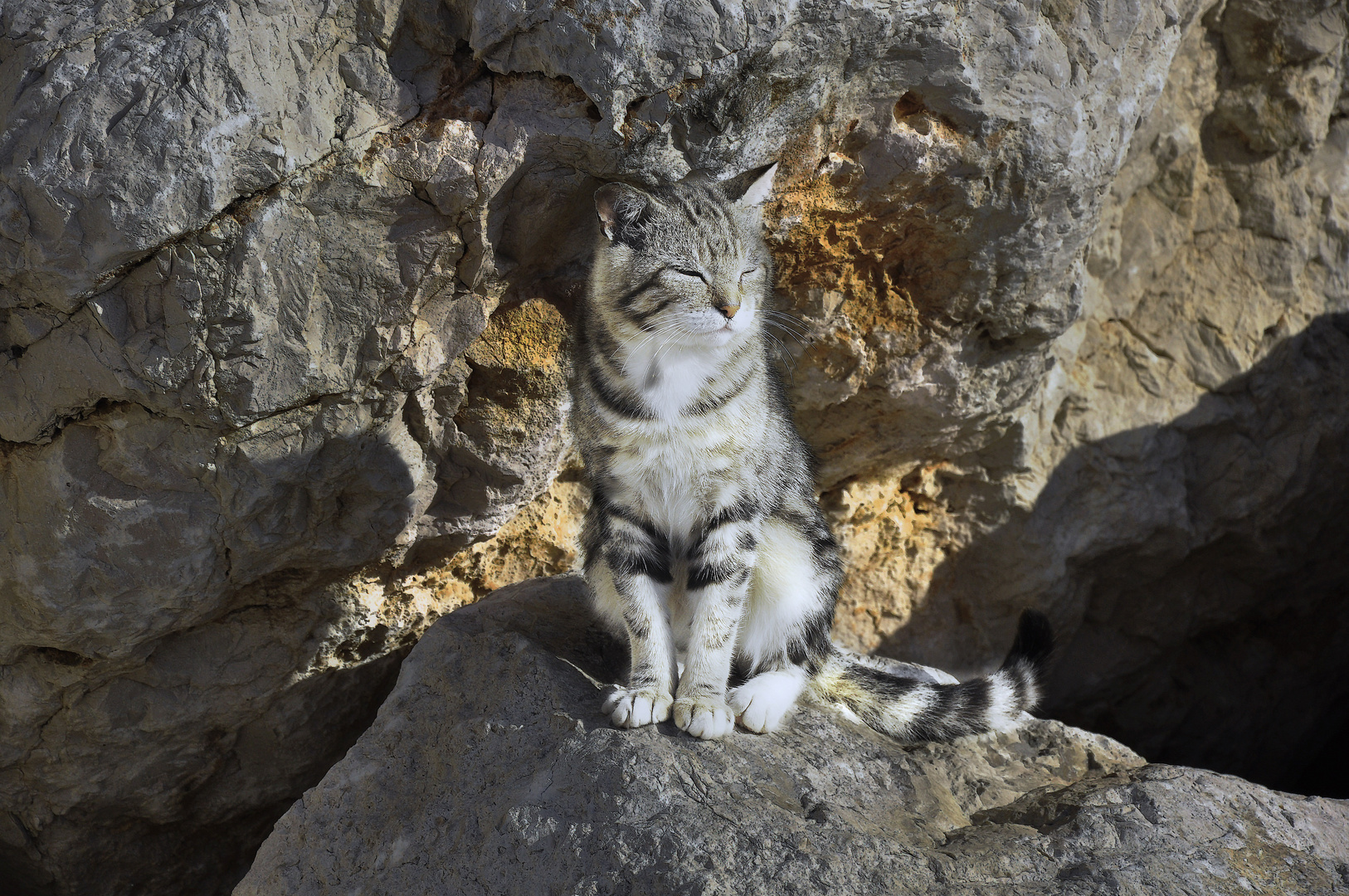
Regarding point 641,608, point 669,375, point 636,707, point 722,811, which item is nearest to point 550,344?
point 669,375

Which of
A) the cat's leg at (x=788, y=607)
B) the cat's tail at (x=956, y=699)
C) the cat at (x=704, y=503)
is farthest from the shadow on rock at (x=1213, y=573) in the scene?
the cat's leg at (x=788, y=607)

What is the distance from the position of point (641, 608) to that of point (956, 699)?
1.06 metres

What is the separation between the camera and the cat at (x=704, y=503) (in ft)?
8.70

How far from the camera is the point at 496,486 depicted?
3.44 metres

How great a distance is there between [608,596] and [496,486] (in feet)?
2.49

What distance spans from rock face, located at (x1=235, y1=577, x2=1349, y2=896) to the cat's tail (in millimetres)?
82

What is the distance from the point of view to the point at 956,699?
9.73 feet

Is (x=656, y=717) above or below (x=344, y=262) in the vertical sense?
below

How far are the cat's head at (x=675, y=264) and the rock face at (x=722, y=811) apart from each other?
109cm

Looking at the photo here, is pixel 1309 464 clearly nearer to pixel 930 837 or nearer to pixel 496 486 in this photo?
pixel 930 837

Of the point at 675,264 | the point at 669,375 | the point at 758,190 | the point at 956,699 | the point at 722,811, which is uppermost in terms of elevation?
the point at 758,190

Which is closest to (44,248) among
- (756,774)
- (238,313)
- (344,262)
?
(238,313)

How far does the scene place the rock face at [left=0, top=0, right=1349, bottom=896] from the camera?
251 centimetres

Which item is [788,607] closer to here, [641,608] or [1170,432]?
[641,608]
